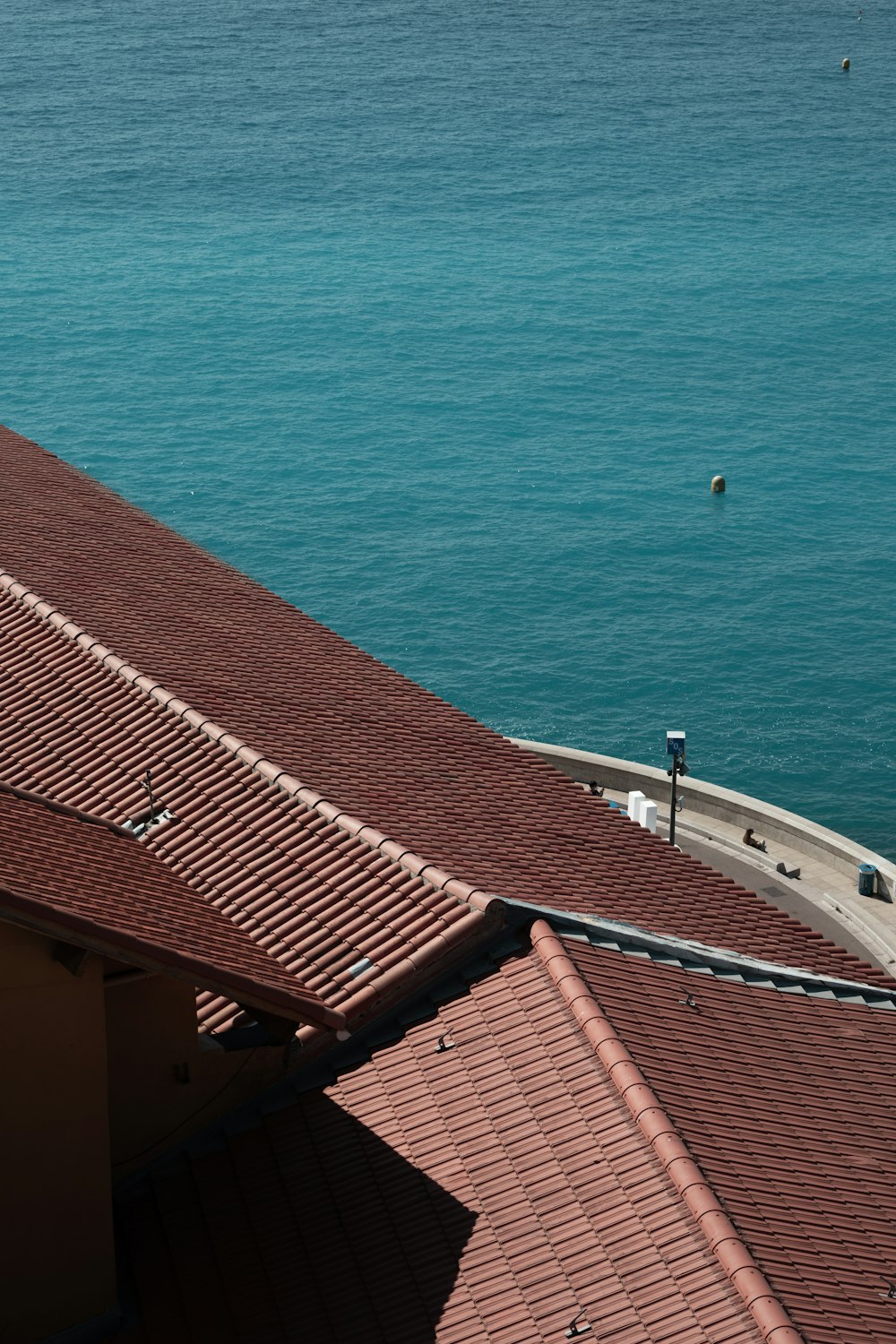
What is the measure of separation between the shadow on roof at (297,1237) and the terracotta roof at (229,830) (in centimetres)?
129

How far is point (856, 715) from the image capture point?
5672 cm

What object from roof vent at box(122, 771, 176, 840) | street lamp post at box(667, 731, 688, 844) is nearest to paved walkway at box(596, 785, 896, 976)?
street lamp post at box(667, 731, 688, 844)

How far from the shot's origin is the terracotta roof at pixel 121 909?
11.7 meters

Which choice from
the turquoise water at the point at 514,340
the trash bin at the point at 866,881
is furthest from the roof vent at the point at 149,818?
the turquoise water at the point at 514,340

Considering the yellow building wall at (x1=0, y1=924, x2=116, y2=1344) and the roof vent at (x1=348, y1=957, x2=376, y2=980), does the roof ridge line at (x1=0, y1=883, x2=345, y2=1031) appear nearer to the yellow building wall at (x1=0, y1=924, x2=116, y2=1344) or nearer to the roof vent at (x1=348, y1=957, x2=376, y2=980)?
the yellow building wall at (x1=0, y1=924, x2=116, y2=1344)

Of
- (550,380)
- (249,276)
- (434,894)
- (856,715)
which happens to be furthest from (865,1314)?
(249,276)

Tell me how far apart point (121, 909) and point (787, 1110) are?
19.8 ft

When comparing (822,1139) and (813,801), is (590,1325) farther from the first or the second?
(813,801)

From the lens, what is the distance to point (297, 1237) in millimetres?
13250

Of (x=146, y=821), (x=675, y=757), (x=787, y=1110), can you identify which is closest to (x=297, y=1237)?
(x=787, y=1110)

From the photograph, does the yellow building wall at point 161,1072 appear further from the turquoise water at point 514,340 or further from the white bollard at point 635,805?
the turquoise water at point 514,340

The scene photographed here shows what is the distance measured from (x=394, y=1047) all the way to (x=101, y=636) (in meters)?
9.63

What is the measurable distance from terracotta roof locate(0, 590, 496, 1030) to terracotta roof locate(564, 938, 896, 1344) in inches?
66.0

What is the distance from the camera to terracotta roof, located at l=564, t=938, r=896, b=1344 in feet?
39.6
